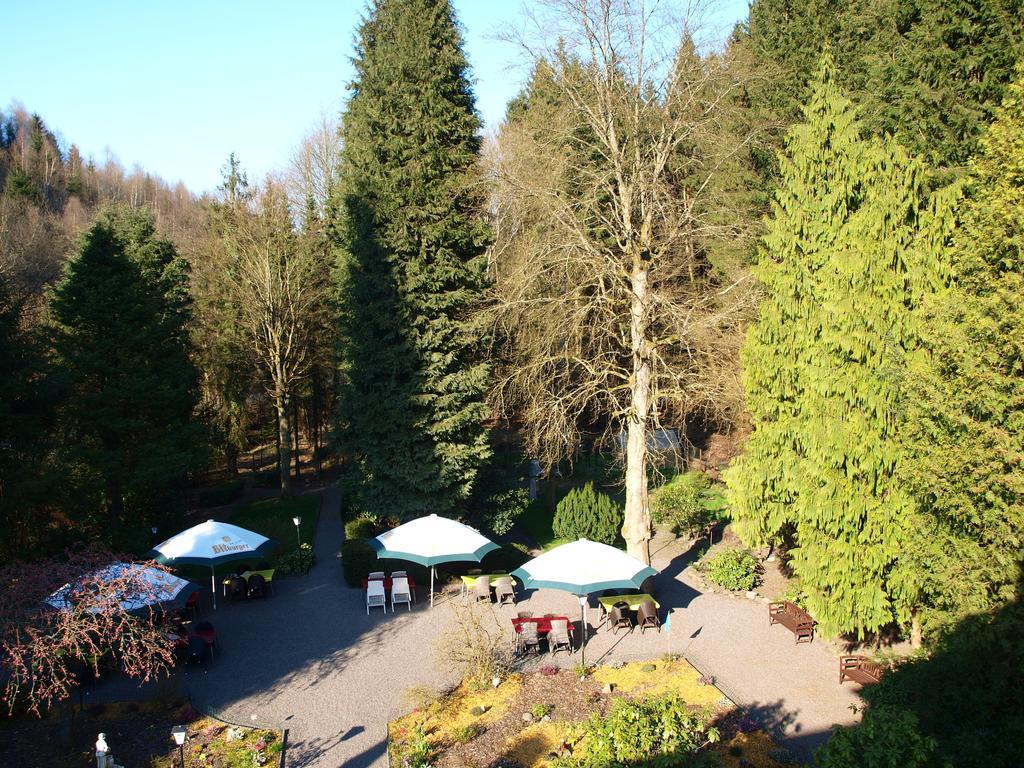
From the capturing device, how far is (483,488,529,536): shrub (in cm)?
1998

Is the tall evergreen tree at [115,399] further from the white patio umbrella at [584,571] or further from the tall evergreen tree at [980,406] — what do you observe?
the tall evergreen tree at [980,406]

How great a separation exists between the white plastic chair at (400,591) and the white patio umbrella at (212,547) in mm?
3006

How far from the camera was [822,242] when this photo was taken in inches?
494

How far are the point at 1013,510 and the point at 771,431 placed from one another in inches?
184

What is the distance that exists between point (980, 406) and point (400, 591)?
11.6 metres

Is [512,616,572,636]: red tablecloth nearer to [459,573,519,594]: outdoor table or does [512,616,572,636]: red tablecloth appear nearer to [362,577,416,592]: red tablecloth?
[459,573,519,594]: outdoor table

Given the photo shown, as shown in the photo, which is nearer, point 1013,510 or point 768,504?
point 1013,510

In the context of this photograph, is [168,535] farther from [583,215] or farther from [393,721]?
[583,215]

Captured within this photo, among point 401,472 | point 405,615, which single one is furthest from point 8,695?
point 401,472

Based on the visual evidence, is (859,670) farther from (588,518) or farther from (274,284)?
(274,284)

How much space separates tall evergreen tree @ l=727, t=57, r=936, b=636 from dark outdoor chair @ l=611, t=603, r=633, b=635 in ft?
11.8

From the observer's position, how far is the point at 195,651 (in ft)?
43.3

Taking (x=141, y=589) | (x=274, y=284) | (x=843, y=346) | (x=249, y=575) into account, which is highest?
(x=274, y=284)

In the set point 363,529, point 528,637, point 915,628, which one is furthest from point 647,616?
point 363,529
